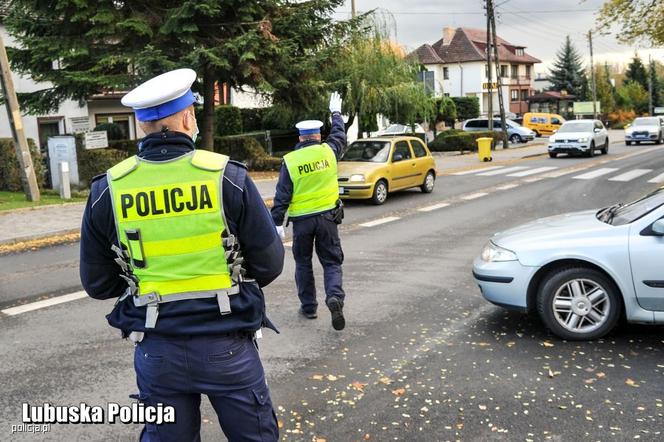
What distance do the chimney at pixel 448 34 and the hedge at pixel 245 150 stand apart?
5519 cm

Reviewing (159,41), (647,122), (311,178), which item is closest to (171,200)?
(311,178)

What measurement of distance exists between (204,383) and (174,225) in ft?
1.99

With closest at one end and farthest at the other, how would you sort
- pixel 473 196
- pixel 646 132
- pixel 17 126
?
pixel 17 126
pixel 473 196
pixel 646 132

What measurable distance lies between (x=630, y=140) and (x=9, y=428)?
135 feet

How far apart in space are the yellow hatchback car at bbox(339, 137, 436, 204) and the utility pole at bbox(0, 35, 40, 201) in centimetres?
730

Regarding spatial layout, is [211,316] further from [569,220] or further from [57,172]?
[57,172]

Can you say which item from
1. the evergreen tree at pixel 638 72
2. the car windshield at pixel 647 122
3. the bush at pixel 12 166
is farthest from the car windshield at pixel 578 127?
the evergreen tree at pixel 638 72

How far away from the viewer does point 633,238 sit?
211 inches

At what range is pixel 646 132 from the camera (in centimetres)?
3894

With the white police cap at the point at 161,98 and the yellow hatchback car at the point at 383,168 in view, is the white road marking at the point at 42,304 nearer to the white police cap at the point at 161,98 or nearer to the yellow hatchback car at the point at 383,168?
the white police cap at the point at 161,98

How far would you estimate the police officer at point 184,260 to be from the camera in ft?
8.23

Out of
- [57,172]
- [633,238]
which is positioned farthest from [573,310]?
[57,172]

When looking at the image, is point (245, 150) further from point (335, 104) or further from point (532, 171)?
point (335, 104)

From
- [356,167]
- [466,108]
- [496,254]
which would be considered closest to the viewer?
[496,254]
